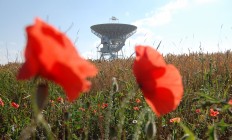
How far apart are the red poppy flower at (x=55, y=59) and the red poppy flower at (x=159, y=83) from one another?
24 cm

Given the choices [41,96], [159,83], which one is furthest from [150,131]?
[41,96]

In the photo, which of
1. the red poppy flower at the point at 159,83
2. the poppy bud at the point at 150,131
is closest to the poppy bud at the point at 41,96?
the red poppy flower at the point at 159,83

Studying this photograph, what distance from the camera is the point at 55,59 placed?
0.55m

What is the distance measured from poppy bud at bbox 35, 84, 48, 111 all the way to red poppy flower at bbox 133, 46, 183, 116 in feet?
0.94

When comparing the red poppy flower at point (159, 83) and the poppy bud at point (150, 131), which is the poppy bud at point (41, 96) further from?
the poppy bud at point (150, 131)

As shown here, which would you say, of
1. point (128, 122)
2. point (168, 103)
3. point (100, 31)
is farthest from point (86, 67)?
point (100, 31)

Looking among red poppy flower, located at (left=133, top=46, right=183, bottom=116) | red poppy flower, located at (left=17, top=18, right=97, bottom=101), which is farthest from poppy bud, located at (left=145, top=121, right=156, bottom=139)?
red poppy flower, located at (left=17, top=18, right=97, bottom=101)

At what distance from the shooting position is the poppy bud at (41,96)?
0.56 m

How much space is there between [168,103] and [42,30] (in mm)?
355

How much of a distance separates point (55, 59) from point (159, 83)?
309mm

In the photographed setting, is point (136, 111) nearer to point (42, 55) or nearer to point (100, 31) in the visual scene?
point (42, 55)

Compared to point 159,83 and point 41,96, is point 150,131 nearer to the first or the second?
point 159,83

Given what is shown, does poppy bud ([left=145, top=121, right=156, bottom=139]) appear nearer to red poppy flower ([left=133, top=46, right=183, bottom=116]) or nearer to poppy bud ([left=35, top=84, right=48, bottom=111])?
red poppy flower ([left=133, top=46, right=183, bottom=116])

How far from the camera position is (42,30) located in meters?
0.56
